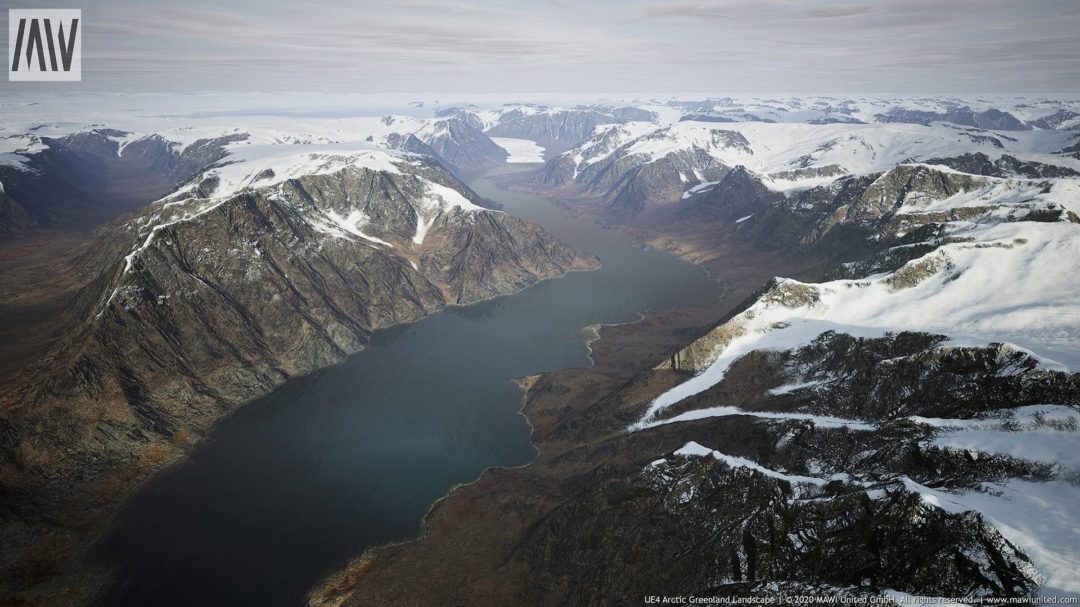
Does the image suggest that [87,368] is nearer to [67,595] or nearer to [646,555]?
[67,595]

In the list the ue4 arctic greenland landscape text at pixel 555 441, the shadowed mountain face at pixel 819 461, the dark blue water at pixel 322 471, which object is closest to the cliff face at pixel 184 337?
the ue4 arctic greenland landscape text at pixel 555 441

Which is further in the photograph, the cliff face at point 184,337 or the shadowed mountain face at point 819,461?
the cliff face at point 184,337

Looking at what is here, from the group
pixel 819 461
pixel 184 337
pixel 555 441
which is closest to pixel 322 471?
pixel 555 441

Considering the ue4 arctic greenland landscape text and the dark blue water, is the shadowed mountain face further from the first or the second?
the dark blue water

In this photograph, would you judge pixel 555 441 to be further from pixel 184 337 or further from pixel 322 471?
pixel 184 337

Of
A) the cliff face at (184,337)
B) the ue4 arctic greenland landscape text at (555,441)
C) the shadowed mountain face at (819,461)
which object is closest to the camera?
the shadowed mountain face at (819,461)

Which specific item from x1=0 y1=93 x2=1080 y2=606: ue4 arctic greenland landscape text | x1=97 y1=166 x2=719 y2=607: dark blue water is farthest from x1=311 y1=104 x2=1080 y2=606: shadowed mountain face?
x1=97 y1=166 x2=719 y2=607: dark blue water

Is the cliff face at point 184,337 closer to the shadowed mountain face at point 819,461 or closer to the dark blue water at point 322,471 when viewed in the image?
the dark blue water at point 322,471

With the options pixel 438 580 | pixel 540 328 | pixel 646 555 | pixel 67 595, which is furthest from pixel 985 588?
pixel 540 328
